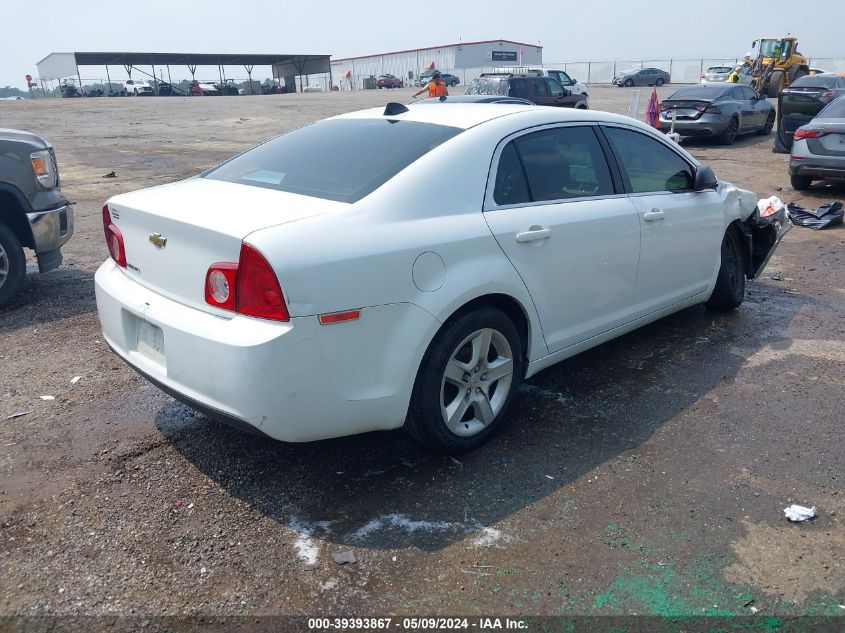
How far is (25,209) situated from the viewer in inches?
235

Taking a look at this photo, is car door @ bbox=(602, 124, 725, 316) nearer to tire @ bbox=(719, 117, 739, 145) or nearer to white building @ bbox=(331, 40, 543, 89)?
tire @ bbox=(719, 117, 739, 145)

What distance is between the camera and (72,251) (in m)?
7.99

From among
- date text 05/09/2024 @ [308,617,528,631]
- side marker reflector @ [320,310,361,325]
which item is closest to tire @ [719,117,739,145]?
side marker reflector @ [320,310,361,325]

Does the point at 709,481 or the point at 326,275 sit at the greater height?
the point at 326,275

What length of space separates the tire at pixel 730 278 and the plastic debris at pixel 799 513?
8.66 feet

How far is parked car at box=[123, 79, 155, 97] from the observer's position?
59.3m

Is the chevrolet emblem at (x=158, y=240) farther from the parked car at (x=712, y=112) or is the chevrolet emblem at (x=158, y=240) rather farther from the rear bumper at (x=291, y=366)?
the parked car at (x=712, y=112)

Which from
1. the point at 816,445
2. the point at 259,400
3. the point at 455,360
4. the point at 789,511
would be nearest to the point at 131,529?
the point at 259,400

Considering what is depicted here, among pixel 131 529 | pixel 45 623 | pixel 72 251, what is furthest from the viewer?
pixel 72 251

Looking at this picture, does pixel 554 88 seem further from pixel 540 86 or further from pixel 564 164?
pixel 564 164

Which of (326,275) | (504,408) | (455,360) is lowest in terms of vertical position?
(504,408)

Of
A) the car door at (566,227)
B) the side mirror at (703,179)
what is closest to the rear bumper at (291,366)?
the car door at (566,227)

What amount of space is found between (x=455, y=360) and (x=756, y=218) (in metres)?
3.77

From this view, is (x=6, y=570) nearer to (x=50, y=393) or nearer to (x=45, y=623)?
(x=45, y=623)
